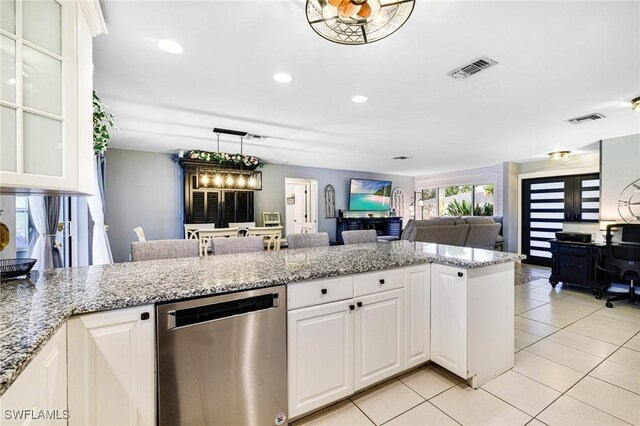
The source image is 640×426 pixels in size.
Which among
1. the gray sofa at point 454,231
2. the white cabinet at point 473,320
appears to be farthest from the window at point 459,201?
the white cabinet at point 473,320

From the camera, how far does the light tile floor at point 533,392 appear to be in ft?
5.56

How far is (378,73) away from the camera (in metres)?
2.34

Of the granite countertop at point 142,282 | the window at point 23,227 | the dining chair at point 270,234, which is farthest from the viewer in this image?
the dining chair at point 270,234

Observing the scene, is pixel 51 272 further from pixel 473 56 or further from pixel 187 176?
pixel 187 176

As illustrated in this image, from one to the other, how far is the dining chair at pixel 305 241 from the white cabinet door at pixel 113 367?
5.16 feet

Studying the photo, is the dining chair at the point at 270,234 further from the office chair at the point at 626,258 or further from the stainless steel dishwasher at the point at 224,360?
the office chair at the point at 626,258

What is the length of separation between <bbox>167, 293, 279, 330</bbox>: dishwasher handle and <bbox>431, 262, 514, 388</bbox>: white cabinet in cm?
130

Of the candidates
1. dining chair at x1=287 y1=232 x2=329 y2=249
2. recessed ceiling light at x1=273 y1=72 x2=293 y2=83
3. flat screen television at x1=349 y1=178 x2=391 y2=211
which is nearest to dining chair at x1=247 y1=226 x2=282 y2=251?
dining chair at x1=287 y1=232 x2=329 y2=249

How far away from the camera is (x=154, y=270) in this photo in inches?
67.8

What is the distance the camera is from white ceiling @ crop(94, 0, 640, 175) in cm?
166

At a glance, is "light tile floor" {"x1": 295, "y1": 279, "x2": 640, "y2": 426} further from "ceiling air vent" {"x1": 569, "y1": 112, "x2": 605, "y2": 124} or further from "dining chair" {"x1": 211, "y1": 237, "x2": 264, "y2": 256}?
"ceiling air vent" {"x1": 569, "y1": 112, "x2": 605, "y2": 124}

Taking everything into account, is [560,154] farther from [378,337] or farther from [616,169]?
[378,337]

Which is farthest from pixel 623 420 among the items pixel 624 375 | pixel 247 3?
pixel 247 3

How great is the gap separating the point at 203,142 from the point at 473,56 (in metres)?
4.04
